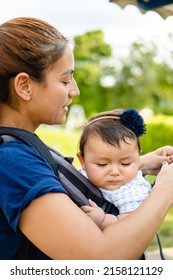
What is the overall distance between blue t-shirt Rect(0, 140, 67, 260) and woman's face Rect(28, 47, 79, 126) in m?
0.19

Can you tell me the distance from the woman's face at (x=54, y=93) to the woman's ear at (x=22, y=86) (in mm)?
16

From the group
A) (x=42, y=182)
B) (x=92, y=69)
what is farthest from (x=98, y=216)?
(x=92, y=69)

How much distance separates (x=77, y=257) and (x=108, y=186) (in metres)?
0.54

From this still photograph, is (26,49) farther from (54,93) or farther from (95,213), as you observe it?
(95,213)

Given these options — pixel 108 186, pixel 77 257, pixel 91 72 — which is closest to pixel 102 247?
pixel 77 257

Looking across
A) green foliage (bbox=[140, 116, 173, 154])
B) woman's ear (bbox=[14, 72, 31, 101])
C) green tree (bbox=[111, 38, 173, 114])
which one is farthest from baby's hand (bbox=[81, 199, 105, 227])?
green tree (bbox=[111, 38, 173, 114])

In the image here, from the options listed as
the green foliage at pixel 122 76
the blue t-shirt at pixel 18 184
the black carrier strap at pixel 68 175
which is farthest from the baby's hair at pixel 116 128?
the green foliage at pixel 122 76

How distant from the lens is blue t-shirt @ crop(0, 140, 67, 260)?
1727 mm

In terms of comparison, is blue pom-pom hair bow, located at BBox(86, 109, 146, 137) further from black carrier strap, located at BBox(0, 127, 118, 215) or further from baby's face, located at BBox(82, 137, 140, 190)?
black carrier strap, located at BBox(0, 127, 118, 215)

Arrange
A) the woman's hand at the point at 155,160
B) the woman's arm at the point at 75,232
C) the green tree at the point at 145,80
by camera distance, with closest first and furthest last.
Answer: the woman's arm at the point at 75,232
the woman's hand at the point at 155,160
the green tree at the point at 145,80

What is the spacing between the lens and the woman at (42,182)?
172cm

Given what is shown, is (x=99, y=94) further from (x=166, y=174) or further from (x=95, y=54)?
(x=166, y=174)

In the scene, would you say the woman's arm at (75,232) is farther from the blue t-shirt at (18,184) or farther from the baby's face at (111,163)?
the baby's face at (111,163)

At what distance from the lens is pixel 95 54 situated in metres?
45.9
